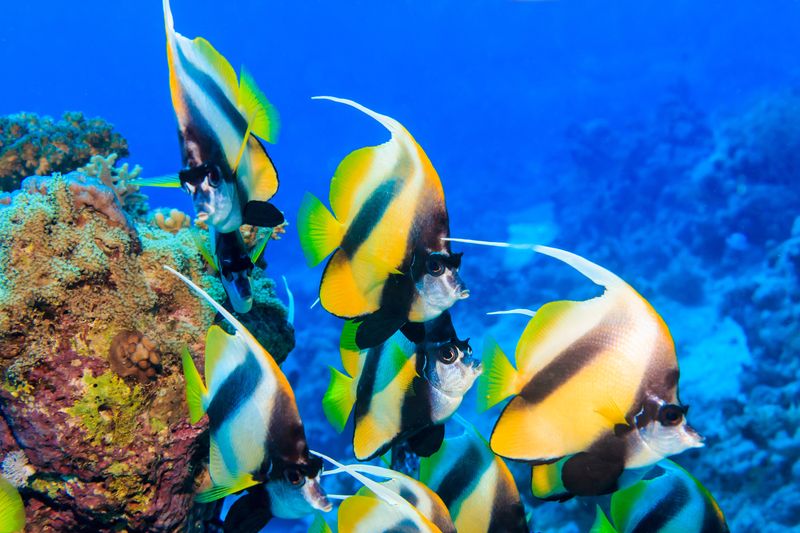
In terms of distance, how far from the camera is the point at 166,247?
294 cm

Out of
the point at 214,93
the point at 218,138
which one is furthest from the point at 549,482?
the point at 214,93

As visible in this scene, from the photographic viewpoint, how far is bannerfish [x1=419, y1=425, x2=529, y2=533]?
1938 millimetres

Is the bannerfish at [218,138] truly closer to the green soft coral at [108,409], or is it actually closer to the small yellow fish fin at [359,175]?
the small yellow fish fin at [359,175]

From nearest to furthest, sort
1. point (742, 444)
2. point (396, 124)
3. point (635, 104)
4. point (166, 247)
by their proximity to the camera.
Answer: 1. point (396, 124)
2. point (166, 247)
3. point (742, 444)
4. point (635, 104)

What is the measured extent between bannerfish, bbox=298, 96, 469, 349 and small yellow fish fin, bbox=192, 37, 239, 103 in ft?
1.04

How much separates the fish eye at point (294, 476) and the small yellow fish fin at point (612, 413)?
86 centimetres

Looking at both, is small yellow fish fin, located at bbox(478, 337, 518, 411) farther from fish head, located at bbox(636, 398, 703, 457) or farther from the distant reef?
the distant reef

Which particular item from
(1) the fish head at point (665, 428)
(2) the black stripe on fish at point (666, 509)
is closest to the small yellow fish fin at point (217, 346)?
(1) the fish head at point (665, 428)

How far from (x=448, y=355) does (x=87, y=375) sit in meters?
1.70

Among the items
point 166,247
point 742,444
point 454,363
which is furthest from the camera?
point 742,444

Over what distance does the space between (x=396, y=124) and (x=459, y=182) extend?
32923 mm

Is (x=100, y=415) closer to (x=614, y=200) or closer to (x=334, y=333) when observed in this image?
(x=334, y=333)

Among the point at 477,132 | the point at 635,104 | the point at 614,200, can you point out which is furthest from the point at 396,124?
the point at 477,132

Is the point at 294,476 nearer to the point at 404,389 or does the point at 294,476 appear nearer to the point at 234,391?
the point at 234,391
